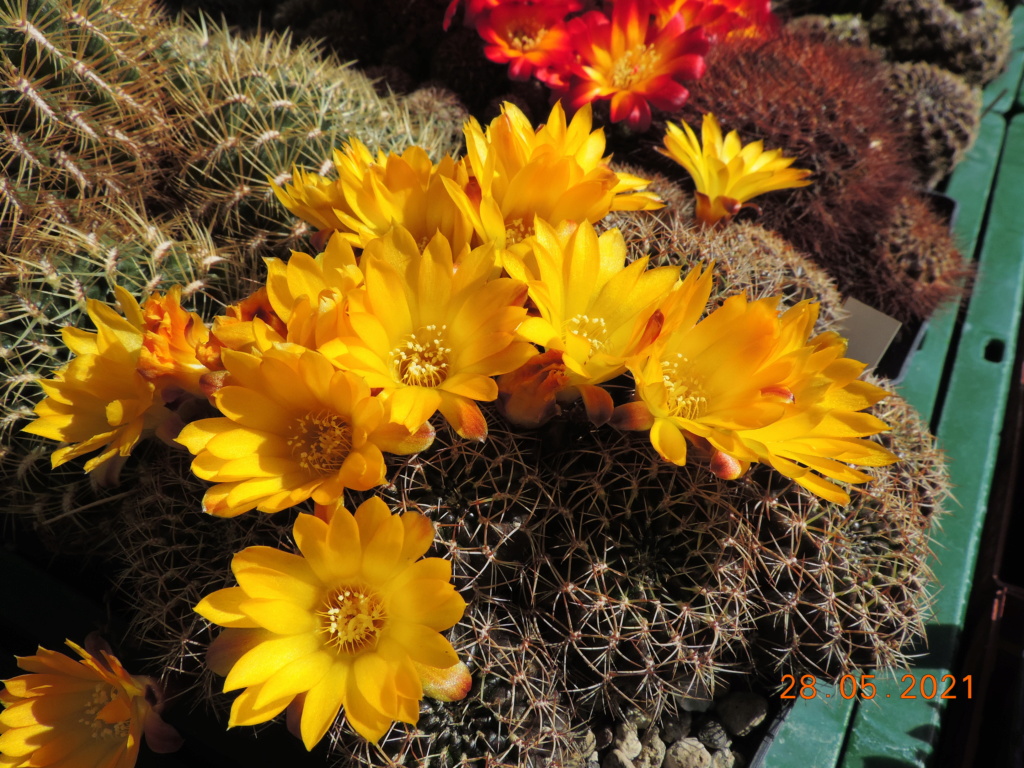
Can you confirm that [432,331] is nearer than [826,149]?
Yes

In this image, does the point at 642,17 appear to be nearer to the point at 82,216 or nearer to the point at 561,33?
the point at 561,33

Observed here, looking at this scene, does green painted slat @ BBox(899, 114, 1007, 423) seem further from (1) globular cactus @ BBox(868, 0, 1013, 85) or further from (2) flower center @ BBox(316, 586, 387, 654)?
(2) flower center @ BBox(316, 586, 387, 654)

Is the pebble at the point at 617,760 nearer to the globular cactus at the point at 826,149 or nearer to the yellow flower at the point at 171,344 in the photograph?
the yellow flower at the point at 171,344

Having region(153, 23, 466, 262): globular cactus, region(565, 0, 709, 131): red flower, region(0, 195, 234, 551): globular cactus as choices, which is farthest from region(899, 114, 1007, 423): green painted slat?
region(0, 195, 234, 551): globular cactus

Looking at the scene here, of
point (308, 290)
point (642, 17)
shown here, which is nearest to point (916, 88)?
point (642, 17)

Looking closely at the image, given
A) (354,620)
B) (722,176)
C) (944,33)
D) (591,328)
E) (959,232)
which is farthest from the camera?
(944,33)

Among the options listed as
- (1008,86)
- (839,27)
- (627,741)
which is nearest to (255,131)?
(627,741)

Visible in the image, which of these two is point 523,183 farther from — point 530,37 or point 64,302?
point 530,37
